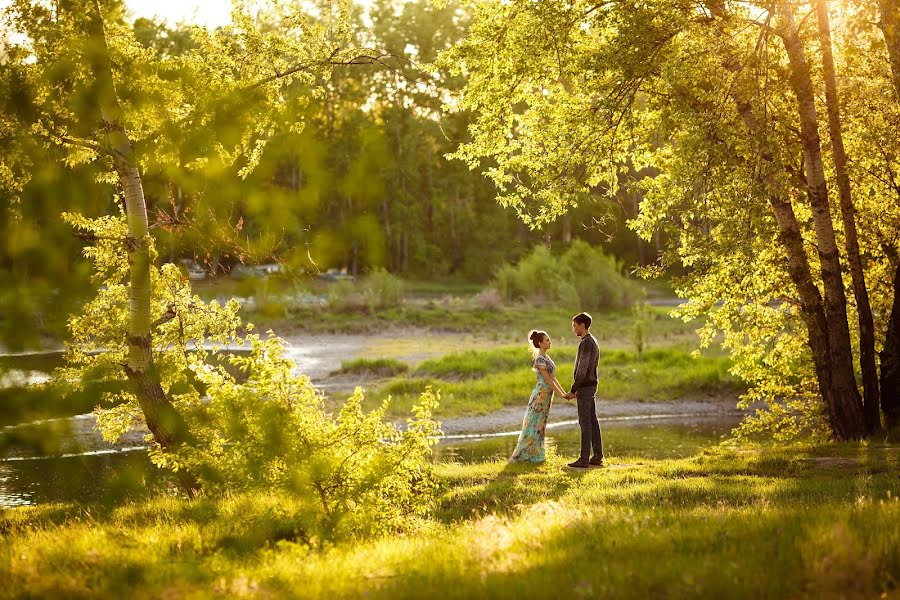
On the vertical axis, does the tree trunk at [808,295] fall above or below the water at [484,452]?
above

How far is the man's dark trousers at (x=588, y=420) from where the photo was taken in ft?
46.5

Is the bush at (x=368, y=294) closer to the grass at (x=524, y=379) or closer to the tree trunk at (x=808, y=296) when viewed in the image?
the grass at (x=524, y=379)

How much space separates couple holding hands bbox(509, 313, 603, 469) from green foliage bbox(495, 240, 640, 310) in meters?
35.9

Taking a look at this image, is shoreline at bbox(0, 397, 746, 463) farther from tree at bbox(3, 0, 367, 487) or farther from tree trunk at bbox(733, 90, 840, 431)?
tree trunk at bbox(733, 90, 840, 431)

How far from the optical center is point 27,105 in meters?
7.12

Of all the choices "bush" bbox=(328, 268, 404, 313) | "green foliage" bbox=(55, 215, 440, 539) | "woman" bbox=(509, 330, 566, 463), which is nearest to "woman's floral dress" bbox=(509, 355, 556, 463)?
"woman" bbox=(509, 330, 566, 463)

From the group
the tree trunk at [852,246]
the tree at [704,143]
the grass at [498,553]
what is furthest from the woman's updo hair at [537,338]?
the tree trunk at [852,246]

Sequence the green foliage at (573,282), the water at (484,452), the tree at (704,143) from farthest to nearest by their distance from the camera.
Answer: the green foliage at (573,282) < the water at (484,452) < the tree at (704,143)

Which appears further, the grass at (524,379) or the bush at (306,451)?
the grass at (524,379)

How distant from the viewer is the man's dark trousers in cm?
1416

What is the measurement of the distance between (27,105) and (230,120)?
2.18 m

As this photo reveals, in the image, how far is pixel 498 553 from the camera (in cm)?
669

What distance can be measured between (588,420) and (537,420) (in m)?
1.08

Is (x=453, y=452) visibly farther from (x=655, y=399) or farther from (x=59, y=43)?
(x=59, y=43)
